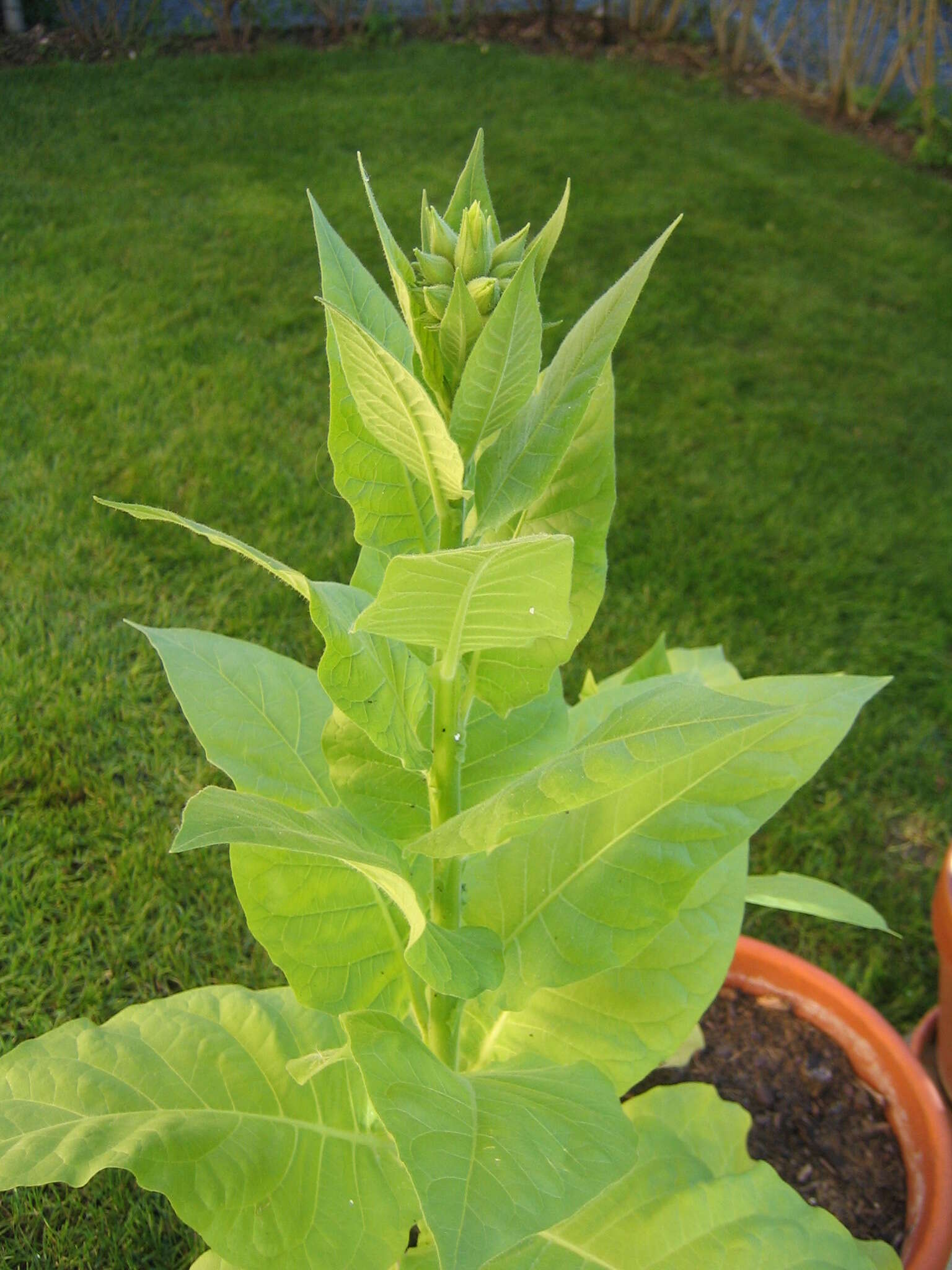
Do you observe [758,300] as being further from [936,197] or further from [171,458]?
[171,458]

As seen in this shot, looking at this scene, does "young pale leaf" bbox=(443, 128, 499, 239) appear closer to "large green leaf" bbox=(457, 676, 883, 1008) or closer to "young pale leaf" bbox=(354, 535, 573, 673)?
"young pale leaf" bbox=(354, 535, 573, 673)

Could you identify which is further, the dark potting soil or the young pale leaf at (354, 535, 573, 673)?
the dark potting soil

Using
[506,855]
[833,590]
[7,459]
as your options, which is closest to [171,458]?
[7,459]

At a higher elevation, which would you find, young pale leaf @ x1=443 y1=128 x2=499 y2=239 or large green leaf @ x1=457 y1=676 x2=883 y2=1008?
young pale leaf @ x1=443 y1=128 x2=499 y2=239

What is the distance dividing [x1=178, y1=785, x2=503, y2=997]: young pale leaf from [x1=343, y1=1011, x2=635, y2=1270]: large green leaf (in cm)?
9

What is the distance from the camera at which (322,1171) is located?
46.6 inches

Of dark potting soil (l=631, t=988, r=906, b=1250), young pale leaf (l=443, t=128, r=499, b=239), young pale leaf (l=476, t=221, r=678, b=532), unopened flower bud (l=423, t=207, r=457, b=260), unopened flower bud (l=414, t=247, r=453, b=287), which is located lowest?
dark potting soil (l=631, t=988, r=906, b=1250)

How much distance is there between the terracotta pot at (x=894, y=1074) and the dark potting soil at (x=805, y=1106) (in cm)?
2

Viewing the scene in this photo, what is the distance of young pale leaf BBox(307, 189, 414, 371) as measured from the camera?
96cm

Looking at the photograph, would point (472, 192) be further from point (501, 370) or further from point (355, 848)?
point (355, 848)

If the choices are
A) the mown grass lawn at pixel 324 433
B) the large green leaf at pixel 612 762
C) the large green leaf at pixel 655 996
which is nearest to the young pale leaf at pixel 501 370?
the mown grass lawn at pixel 324 433

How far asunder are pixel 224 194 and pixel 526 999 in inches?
180

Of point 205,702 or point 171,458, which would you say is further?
point 171,458

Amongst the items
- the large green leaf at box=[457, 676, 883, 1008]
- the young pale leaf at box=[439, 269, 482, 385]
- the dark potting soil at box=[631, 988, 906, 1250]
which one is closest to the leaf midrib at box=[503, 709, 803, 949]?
the large green leaf at box=[457, 676, 883, 1008]
